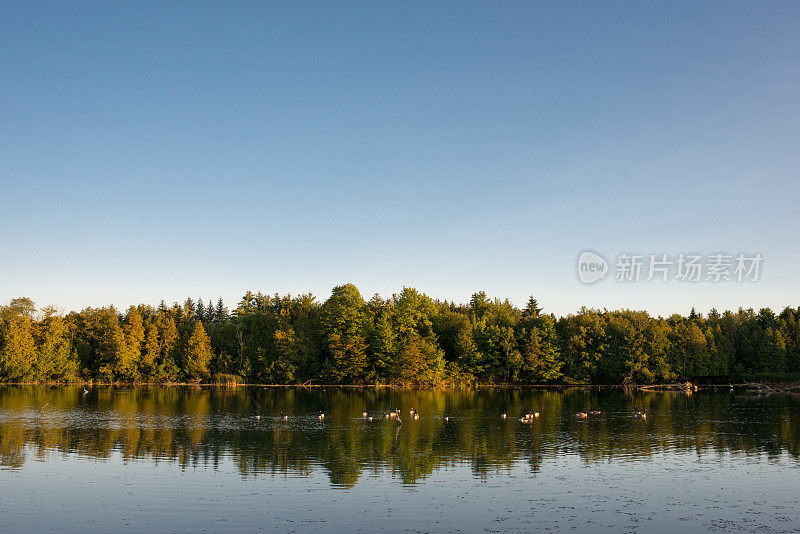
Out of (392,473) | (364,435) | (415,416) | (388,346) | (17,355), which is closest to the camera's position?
(392,473)

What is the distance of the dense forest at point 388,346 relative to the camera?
336 feet

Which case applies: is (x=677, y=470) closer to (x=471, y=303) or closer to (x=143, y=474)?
(x=143, y=474)

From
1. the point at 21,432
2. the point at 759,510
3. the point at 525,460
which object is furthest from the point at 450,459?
the point at 21,432

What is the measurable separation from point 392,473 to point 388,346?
7558 cm

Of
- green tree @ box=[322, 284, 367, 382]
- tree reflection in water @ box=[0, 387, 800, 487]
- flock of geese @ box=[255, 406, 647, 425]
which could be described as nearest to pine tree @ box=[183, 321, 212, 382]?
green tree @ box=[322, 284, 367, 382]

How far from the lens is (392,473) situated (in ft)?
89.6

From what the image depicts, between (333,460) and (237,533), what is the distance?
12419 millimetres

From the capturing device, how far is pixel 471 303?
13625 cm

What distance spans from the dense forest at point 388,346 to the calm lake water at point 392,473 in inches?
2095

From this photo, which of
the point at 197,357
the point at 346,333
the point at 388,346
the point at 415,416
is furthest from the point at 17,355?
the point at 415,416

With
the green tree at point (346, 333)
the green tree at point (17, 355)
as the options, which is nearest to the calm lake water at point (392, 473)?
the green tree at point (346, 333)

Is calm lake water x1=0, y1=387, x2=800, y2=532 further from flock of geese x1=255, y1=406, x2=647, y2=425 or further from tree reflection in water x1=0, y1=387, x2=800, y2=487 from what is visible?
flock of geese x1=255, y1=406, x2=647, y2=425

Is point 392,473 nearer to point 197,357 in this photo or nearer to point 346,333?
point 346,333

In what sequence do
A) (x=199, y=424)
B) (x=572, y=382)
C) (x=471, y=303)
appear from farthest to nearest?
(x=471, y=303) → (x=572, y=382) → (x=199, y=424)
